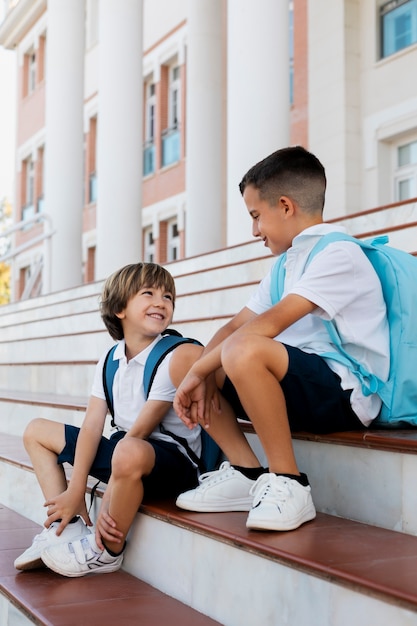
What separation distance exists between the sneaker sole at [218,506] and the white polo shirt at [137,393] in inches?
14.3

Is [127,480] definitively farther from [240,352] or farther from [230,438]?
[240,352]

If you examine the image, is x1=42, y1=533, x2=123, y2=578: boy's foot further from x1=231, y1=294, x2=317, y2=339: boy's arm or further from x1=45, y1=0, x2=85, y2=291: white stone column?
x1=45, y1=0, x2=85, y2=291: white stone column

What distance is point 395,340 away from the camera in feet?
8.30

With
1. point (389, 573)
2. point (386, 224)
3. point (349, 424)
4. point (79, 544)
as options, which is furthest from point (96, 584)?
point (386, 224)

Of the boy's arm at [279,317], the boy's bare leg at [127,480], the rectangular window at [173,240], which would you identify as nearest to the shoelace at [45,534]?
the boy's bare leg at [127,480]

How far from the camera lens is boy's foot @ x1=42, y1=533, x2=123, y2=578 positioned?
8.53 feet

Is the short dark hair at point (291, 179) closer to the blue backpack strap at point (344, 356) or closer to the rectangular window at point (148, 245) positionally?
the blue backpack strap at point (344, 356)

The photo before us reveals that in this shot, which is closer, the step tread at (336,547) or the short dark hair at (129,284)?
the step tread at (336,547)

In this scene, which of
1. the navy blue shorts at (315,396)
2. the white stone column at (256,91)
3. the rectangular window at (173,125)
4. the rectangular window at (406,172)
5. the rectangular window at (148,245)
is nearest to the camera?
the navy blue shorts at (315,396)

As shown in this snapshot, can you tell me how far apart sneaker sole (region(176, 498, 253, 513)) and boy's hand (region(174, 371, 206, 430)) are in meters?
0.25

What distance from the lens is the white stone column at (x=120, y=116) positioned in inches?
404

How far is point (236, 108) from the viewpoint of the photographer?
7.34 meters

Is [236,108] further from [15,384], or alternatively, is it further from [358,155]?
[358,155]

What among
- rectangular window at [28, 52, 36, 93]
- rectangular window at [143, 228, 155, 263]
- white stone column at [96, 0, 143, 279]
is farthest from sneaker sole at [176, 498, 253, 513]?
rectangular window at [28, 52, 36, 93]
